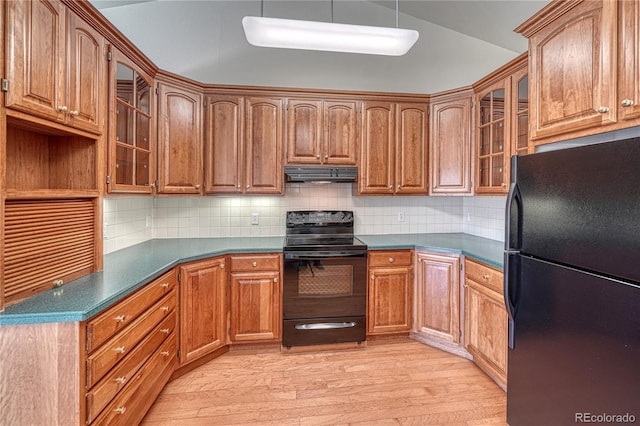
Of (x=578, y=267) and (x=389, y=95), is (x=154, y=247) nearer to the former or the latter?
(x=389, y=95)

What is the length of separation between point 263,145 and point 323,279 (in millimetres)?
1349

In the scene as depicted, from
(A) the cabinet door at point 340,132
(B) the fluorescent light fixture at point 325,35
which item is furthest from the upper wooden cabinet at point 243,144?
(B) the fluorescent light fixture at point 325,35

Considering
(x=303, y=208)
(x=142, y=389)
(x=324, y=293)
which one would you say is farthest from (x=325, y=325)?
(x=142, y=389)

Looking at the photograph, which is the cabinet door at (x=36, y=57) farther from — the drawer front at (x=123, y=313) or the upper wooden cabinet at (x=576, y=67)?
the upper wooden cabinet at (x=576, y=67)

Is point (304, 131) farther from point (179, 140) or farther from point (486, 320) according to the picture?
point (486, 320)

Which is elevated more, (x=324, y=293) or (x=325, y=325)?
(x=324, y=293)

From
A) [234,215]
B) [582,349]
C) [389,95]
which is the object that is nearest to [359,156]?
Answer: [389,95]

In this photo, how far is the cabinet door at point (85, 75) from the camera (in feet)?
5.18

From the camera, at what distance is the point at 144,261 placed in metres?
2.16

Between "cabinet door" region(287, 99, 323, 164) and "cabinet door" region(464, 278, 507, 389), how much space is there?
1.76m

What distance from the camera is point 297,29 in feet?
6.02

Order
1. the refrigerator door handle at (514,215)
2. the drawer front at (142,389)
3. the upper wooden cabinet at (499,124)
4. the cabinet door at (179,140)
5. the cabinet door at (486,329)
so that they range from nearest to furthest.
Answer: the drawer front at (142,389) → the refrigerator door handle at (514,215) → the cabinet door at (486,329) → the upper wooden cabinet at (499,124) → the cabinet door at (179,140)

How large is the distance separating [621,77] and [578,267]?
0.87m

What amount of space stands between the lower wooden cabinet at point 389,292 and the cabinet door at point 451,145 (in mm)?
801
